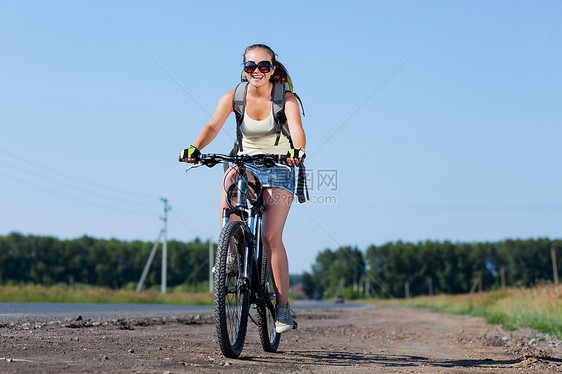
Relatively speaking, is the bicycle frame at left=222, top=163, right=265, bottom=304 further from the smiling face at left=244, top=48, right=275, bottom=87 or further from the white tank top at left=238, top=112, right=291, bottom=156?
the smiling face at left=244, top=48, right=275, bottom=87

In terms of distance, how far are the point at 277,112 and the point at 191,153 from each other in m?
0.77

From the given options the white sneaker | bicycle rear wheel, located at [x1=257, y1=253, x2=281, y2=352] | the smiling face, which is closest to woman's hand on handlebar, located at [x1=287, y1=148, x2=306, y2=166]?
the smiling face

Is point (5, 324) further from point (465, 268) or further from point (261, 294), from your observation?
point (465, 268)

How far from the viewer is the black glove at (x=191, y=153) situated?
177 inches

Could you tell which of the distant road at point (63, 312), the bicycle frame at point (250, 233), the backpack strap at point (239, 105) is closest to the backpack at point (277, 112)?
the backpack strap at point (239, 105)

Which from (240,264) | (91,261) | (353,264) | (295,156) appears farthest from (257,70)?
(353,264)

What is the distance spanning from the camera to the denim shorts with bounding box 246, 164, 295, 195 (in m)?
4.73

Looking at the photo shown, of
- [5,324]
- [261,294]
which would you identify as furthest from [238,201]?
[5,324]

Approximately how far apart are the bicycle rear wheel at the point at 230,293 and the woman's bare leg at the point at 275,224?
1.13 ft

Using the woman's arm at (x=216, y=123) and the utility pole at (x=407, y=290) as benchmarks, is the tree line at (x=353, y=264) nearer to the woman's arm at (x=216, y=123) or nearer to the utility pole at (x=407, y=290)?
the utility pole at (x=407, y=290)

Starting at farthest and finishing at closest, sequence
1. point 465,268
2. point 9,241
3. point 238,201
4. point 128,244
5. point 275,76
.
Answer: point 465,268 → point 128,244 → point 9,241 → point 275,76 → point 238,201

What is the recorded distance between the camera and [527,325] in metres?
11.5

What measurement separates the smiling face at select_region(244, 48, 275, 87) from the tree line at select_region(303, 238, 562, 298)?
111 metres

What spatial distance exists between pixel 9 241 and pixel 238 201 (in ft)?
357
